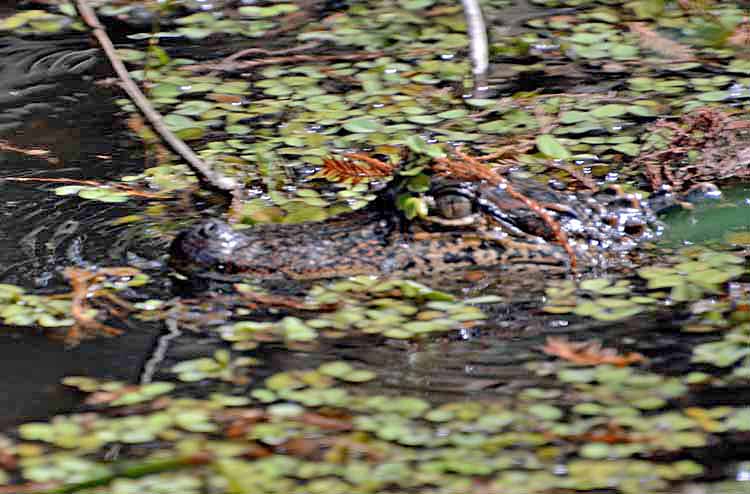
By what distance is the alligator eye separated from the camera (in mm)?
4883

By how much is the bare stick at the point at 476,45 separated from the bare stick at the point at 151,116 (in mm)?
1909

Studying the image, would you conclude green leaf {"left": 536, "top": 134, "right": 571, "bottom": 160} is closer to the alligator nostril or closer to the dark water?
the alligator nostril

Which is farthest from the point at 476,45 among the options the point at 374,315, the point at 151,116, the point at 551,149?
the point at 374,315

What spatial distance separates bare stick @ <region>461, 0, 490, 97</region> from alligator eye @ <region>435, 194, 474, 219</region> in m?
2.16

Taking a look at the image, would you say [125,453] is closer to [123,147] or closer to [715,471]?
[715,471]

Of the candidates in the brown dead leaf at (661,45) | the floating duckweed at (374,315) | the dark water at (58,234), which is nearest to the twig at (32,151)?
the dark water at (58,234)

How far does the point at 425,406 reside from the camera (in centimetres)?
393

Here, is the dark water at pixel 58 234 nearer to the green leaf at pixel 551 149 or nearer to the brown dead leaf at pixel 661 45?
the green leaf at pixel 551 149

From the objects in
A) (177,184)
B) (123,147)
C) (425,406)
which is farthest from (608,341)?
(123,147)

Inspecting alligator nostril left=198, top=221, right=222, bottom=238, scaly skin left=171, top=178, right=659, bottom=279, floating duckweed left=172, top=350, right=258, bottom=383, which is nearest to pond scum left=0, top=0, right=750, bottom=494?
floating duckweed left=172, top=350, right=258, bottom=383

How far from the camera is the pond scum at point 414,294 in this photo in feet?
11.9

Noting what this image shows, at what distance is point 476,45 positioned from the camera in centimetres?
707

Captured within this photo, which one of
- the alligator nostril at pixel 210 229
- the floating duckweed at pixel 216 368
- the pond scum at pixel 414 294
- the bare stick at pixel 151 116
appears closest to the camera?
the pond scum at pixel 414 294

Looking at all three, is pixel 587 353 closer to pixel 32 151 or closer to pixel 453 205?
pixel 453 205
